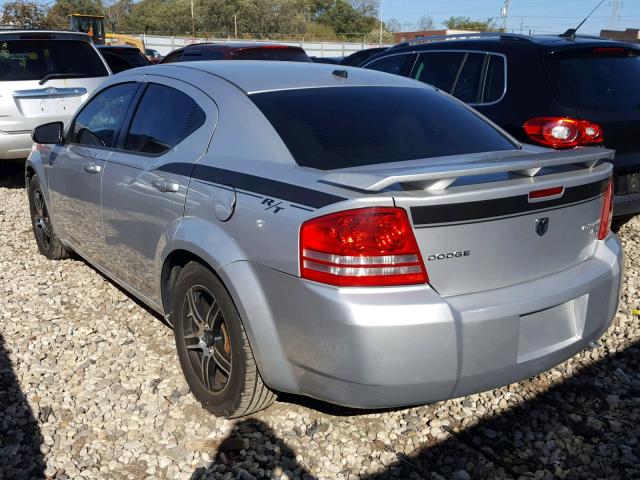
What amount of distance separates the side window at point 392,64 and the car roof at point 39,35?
3813mm

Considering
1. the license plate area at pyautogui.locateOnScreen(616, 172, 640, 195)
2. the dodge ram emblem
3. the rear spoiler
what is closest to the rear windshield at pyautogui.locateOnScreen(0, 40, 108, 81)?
the license plate area at pyautogui.locateOnScreen(616, 172, 640, 195)

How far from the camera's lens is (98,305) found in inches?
186

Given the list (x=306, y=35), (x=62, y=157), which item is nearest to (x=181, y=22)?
(x=306, y=35)

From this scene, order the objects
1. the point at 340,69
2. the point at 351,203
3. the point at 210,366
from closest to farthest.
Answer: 1. the point at 351,203
2. the point at 210,366
3. the point at 340,69

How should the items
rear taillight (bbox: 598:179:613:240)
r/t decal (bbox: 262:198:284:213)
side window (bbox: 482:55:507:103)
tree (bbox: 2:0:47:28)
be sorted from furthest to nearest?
tree (bbox: 2:0:47:28)
side window (bbox: 482:55:507:103)
rear taillight (bbox: 598:179:613:240)
r/t decal (bbox: 262:198:284:213)

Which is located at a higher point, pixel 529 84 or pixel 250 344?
pixel 529 84

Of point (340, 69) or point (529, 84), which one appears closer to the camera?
point (340, 69)

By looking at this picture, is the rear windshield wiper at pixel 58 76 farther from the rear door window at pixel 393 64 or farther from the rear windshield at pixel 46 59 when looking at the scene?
the rear door window at pixel 393 64

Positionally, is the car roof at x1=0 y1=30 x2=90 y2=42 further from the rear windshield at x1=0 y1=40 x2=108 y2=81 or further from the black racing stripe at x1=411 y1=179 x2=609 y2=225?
the black racing stripe at x1=411 y1=179 x2=609 y2=225

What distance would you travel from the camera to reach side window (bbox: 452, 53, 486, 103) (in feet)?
18.2

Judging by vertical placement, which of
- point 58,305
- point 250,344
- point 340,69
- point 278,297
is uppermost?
point 340,69

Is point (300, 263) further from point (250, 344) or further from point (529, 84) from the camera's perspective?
point (529, 84)

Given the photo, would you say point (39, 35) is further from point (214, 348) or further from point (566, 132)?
point (214, 348)

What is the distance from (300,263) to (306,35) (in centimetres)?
6257
